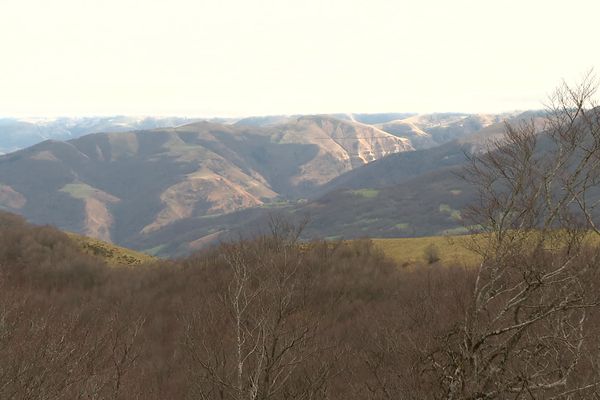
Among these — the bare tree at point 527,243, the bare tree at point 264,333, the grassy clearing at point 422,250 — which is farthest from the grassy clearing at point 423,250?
the bare tree at point 527,243

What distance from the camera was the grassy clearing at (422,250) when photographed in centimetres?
7166

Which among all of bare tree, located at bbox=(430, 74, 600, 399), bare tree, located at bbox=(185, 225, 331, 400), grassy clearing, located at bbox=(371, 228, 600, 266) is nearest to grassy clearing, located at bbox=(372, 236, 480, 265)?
grassy clearing, located at bbox=(371, 228, 600, 266)

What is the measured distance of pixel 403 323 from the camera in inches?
1681

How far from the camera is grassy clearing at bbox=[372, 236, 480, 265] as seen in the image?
7166 centimetres

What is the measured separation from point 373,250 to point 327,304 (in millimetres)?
21446

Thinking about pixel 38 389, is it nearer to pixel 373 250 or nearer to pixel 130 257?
pixel 373 250

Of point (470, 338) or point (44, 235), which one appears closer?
point (470, 338)

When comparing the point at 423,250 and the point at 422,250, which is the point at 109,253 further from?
the point at 423,250

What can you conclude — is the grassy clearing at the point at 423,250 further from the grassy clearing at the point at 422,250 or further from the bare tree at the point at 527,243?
the bare tree at the point at 527,243

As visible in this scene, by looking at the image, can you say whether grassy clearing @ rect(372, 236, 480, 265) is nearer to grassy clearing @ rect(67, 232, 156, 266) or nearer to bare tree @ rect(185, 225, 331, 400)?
bare tree @ rect(185, 225, 331, 400)

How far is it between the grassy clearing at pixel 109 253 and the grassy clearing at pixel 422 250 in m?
55.8

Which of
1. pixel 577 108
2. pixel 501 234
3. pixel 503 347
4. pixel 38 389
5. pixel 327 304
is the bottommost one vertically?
pixel 327 304

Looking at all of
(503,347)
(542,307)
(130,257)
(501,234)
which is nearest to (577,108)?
(501,234)

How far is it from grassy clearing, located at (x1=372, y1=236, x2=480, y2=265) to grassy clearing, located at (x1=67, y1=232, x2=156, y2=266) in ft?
183
